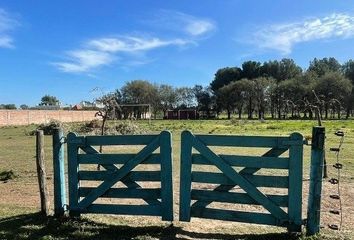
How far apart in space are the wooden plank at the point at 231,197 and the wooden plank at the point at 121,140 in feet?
4.07

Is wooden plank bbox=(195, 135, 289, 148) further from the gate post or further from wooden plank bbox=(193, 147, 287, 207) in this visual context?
the gate post

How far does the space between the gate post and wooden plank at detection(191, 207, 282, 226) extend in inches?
20.6

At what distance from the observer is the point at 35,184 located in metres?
12.9

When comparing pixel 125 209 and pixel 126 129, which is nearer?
pixel 125 209

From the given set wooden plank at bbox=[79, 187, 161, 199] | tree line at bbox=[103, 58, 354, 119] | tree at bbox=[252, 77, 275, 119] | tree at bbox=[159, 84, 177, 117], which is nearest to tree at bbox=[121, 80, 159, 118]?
tree line at bbox=[103, 58, 354, 119]

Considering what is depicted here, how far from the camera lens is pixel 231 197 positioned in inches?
282

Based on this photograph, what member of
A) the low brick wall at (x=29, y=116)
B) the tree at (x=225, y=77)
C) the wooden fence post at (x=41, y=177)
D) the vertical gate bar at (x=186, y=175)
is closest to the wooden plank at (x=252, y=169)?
the vertical gate bar at (x=186, y=175)

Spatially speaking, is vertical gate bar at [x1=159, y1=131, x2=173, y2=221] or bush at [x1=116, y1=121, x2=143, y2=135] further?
bush at [x1=116, y1=121, x2=143, y2=135]

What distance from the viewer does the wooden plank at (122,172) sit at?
752 cm

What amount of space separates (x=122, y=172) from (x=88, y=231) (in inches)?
46.2

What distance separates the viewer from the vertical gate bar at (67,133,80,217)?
8.05 m

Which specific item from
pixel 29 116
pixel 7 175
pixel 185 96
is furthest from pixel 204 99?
pixel 7 175

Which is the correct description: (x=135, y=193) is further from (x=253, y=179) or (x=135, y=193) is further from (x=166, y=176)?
(x=253, y=179)

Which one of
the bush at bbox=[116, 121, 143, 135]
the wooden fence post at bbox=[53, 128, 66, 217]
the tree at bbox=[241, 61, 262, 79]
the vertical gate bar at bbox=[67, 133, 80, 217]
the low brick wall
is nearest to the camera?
the vertical gate bar at bbox=[67, 133, 80, 217]
